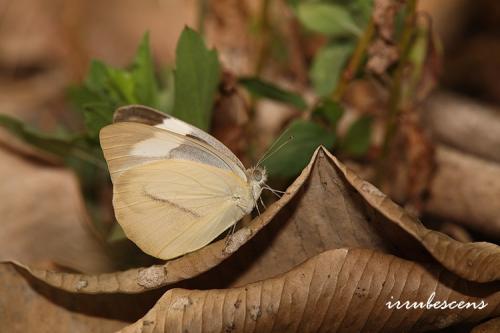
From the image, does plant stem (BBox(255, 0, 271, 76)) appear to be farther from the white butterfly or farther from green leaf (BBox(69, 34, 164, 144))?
the white butterfly

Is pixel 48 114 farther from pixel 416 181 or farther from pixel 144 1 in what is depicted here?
pixel 416 181

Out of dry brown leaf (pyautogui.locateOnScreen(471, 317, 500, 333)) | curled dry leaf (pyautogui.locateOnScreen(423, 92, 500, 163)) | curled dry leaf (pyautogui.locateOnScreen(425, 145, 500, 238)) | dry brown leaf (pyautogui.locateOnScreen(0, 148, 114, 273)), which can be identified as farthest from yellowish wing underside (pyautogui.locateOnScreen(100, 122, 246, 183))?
curled dry leaf (pyautogui.locateOnScreen(423, 92, 500, 163))

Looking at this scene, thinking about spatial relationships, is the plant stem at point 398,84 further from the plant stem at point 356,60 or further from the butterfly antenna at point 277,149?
the butterfly antenna at point 277,149

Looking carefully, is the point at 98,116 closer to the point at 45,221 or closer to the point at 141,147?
the point at 141,147

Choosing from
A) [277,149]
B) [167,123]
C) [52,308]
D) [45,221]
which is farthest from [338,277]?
[45,221]

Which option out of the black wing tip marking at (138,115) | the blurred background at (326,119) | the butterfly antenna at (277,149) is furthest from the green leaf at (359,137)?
the black wing tip marking at (138,115)

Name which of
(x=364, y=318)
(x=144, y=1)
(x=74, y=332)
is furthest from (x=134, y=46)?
(x=364, y=318)

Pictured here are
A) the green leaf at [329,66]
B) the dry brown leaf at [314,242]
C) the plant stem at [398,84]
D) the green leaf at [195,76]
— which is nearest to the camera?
the dry brown leaf at [314,242]
